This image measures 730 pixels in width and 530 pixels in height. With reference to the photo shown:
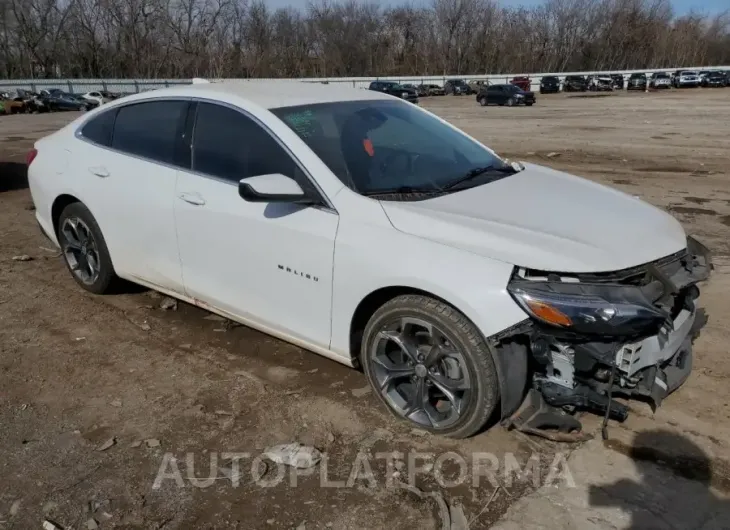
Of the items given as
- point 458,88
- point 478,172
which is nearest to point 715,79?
point 458,88

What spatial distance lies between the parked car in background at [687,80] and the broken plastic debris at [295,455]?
67.4 metres

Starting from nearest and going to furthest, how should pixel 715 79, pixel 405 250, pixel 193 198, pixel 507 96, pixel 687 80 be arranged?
pixel 405 250 < pixel 193 198 < pixel 507 96 < pixel 715 79 < pixel 687 80

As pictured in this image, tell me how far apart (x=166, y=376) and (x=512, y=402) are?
213 centimetres

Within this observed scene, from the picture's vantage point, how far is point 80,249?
4902 mm

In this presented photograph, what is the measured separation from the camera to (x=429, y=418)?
317 cm

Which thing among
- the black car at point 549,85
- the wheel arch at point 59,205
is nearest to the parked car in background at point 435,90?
the black car at point 549,85

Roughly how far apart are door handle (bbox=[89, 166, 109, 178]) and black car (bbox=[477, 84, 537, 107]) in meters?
38.8

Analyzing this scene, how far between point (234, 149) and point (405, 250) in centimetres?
138

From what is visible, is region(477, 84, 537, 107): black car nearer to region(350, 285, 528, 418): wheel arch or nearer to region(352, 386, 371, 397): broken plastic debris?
region(352, 386, 371, 397): broken plastic debris

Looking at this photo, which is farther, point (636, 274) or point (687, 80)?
point (687, 80)

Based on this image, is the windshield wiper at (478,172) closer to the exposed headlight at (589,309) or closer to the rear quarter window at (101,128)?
the exposed headlight at (589,309)

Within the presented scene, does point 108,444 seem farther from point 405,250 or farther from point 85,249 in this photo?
point 85,249

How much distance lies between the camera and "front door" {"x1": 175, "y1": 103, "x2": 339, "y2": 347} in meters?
3.31

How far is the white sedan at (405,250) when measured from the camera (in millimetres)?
2797
